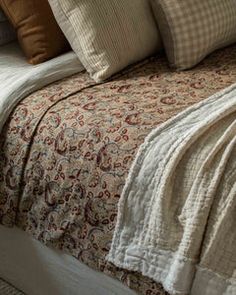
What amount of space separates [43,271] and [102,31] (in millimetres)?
699

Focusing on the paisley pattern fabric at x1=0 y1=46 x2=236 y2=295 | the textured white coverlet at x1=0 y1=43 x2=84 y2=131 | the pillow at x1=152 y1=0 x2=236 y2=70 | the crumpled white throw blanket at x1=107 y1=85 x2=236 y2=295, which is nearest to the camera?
the crumpled white throw blanket at x1=107 y1=85 x2=236 y2=295

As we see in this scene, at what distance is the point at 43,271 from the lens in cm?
149

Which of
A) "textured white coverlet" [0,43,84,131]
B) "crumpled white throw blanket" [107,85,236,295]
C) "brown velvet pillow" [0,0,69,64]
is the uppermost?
"brown velvet pillow" [0,0,69,64]

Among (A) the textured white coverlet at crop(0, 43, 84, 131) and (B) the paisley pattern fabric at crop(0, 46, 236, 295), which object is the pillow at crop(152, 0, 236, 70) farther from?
(A) the textured white coverlet at crop(0, 43, 84, 131)

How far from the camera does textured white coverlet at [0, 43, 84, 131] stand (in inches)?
57.4

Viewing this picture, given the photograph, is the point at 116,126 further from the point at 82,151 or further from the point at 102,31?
the point at 102,31

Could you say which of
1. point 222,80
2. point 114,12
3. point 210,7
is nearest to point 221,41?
point 210,7

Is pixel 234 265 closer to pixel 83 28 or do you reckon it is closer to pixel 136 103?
pixel 136 103

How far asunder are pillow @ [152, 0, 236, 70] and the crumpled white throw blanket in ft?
1.32

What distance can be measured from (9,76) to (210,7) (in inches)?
25.4

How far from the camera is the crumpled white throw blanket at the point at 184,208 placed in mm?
1075

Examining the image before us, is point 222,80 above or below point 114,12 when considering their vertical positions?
below

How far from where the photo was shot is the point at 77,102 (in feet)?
4.66

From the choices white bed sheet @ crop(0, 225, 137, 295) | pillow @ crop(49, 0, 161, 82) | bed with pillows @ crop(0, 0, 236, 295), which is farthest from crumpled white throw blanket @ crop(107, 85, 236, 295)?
pillow @ crop(49, 0, 161, 82)
